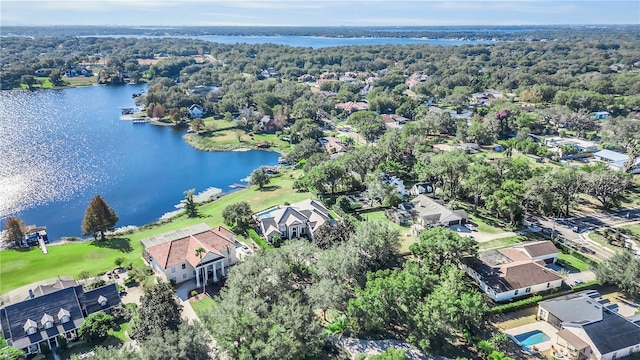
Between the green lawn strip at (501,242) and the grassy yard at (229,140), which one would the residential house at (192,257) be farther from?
the grassy yard at (229,140)

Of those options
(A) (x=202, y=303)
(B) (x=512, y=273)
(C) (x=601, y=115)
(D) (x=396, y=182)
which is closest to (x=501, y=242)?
(B) (x=512, y=273)

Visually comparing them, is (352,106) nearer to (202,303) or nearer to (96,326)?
(202,303)

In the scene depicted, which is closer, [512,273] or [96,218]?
[512,273]

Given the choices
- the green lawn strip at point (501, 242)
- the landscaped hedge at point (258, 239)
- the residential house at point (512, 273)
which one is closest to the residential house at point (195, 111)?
the landscaped hedge at point (258, 239)

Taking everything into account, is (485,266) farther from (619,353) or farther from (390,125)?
(390,125)

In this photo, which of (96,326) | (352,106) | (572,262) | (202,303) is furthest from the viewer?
(352,106)

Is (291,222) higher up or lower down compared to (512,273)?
higher up

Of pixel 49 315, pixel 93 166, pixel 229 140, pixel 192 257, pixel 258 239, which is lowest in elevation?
pixel 93 166
